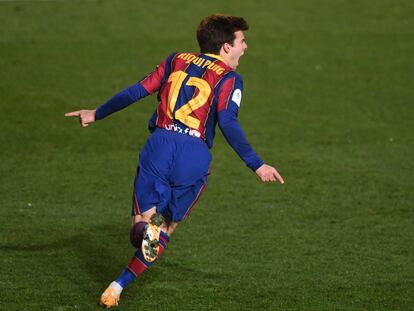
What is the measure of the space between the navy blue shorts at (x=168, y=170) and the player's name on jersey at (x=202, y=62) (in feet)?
1.63

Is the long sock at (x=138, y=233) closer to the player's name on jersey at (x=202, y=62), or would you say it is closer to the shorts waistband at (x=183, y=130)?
the shorts waistband at (x=183, y=130)

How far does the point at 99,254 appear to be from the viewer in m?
8.31

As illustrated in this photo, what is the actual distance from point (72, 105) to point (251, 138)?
9.07ft

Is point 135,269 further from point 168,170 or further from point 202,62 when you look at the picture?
point 202,62

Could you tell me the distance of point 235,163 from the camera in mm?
12062

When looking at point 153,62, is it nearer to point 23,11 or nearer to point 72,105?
point 72,105

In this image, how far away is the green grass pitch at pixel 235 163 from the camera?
754cm

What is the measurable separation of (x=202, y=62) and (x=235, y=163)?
547cm

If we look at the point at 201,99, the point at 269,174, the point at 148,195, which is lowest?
the point at 148,195

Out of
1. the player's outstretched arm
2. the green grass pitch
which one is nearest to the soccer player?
the player's outstretched arm

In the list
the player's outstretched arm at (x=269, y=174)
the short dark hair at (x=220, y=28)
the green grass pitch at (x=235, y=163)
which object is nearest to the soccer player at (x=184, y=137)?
the short dark hair at (x=220, y=28)

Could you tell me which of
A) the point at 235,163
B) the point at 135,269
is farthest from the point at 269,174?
the point at 235,163

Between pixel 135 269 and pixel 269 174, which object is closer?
pixel 269 174

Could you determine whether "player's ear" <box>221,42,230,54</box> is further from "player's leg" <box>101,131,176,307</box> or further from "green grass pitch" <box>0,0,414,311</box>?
"green grass pitch" <box>0,0,414,311</box>
